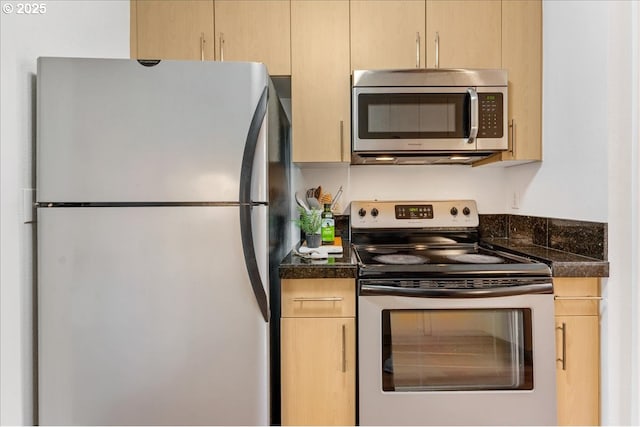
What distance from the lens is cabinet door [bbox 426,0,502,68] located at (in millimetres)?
1831

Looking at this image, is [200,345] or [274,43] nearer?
[200,345]

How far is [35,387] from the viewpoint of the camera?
140 cm

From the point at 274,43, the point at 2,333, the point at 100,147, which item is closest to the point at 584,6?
the point at 274,43

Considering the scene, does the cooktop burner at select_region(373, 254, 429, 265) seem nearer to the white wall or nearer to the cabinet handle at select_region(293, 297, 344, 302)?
the cabinet handle at select_region(293, 297, 344, 302)

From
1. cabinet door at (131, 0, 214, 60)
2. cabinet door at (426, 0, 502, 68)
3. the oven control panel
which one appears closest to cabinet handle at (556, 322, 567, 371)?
the oven control panel

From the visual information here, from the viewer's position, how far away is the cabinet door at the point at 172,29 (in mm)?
1818

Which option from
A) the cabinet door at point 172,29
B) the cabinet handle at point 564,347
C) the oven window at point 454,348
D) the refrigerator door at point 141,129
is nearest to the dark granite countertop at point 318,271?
the oven window at point 454,348

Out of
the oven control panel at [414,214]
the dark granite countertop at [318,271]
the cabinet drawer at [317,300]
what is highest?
the oven control panel at [414,214]

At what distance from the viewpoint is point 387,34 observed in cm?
183

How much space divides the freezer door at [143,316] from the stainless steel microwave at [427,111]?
80 cm

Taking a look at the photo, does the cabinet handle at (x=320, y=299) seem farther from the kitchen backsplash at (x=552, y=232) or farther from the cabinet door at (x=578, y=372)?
the kitchen backsplash at (x=552, y=232)

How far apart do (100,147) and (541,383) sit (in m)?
1.93

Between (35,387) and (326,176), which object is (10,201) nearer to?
(35,387)

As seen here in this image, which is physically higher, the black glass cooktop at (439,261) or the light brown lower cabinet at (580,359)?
the black glass cooktop at (439,261)
